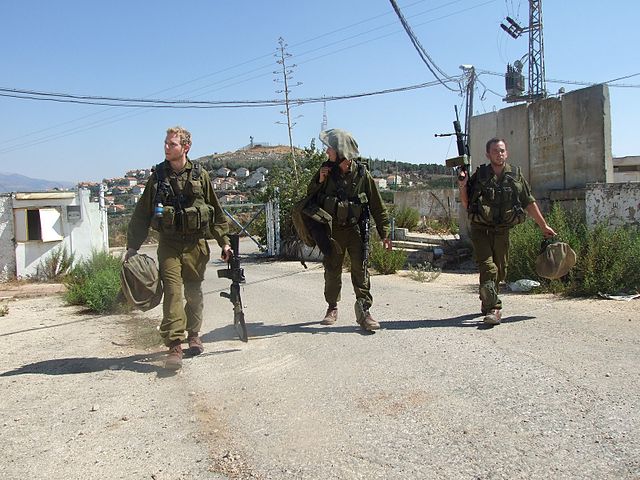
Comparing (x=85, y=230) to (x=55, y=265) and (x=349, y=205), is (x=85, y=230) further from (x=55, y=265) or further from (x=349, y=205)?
(x=349, y=205)

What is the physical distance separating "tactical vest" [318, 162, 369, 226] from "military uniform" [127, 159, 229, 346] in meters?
1.14

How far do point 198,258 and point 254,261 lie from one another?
35.6 ft

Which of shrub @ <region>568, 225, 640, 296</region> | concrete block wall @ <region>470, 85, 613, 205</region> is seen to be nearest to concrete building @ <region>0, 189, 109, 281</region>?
concrete block wall @ <region>470, 85, 613, 205</region>

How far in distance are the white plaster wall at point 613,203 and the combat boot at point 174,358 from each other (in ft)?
22.0

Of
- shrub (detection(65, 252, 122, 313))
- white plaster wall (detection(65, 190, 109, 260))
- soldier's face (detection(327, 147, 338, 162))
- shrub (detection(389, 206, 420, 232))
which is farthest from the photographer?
shrub (detection(389, 206, 420, 232))

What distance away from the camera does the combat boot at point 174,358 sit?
15.1 feet

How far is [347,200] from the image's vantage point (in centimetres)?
566

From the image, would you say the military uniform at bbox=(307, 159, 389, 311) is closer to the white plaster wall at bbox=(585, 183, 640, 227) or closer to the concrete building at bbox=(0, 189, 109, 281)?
the white plaster wall at bbox=(585, 183, 640, 227)

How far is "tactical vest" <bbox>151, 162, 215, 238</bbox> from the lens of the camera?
4.80 meters

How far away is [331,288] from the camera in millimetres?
6148

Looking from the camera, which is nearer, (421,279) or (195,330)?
(195,330)

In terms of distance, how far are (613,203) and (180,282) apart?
7.26m

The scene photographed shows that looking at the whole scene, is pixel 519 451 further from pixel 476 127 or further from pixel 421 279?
pixel 476 127

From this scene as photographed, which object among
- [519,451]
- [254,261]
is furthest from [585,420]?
→ [254,261]
